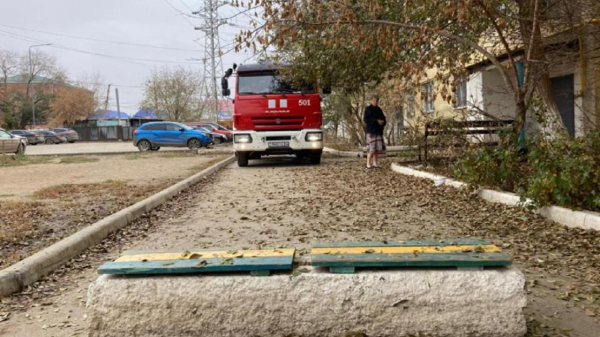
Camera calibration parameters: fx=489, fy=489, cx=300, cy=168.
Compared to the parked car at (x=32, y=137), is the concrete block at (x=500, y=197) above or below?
below

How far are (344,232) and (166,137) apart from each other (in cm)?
2348

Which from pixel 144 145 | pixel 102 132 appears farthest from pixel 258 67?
pixel 102 132

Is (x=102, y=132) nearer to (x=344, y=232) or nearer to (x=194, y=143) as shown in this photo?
(x=194, y=143)

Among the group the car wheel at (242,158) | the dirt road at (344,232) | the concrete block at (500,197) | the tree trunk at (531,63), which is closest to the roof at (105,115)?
the car wheel at (242,158)

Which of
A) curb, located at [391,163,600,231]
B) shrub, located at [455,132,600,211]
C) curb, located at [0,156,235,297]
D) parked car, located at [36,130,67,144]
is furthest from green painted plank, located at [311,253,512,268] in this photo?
parked car, located at [36,130,67,144]

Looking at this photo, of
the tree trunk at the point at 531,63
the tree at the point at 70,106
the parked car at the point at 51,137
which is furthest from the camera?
the tree at the point at 70,106

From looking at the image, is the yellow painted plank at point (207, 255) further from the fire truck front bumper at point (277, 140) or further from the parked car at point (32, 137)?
the parked car at point (32, 137)

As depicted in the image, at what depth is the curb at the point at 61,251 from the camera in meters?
4.03

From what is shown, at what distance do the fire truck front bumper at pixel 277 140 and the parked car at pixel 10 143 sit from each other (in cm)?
1604

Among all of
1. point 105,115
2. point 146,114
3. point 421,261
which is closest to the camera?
point 421,261

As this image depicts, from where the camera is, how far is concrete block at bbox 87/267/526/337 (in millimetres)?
2912

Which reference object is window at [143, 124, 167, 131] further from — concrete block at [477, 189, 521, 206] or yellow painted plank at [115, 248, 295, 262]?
yellow painted plank at [115, 248, 295, 262]

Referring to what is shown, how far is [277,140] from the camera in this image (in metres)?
14.1

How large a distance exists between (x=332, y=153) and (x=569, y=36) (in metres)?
14.7
